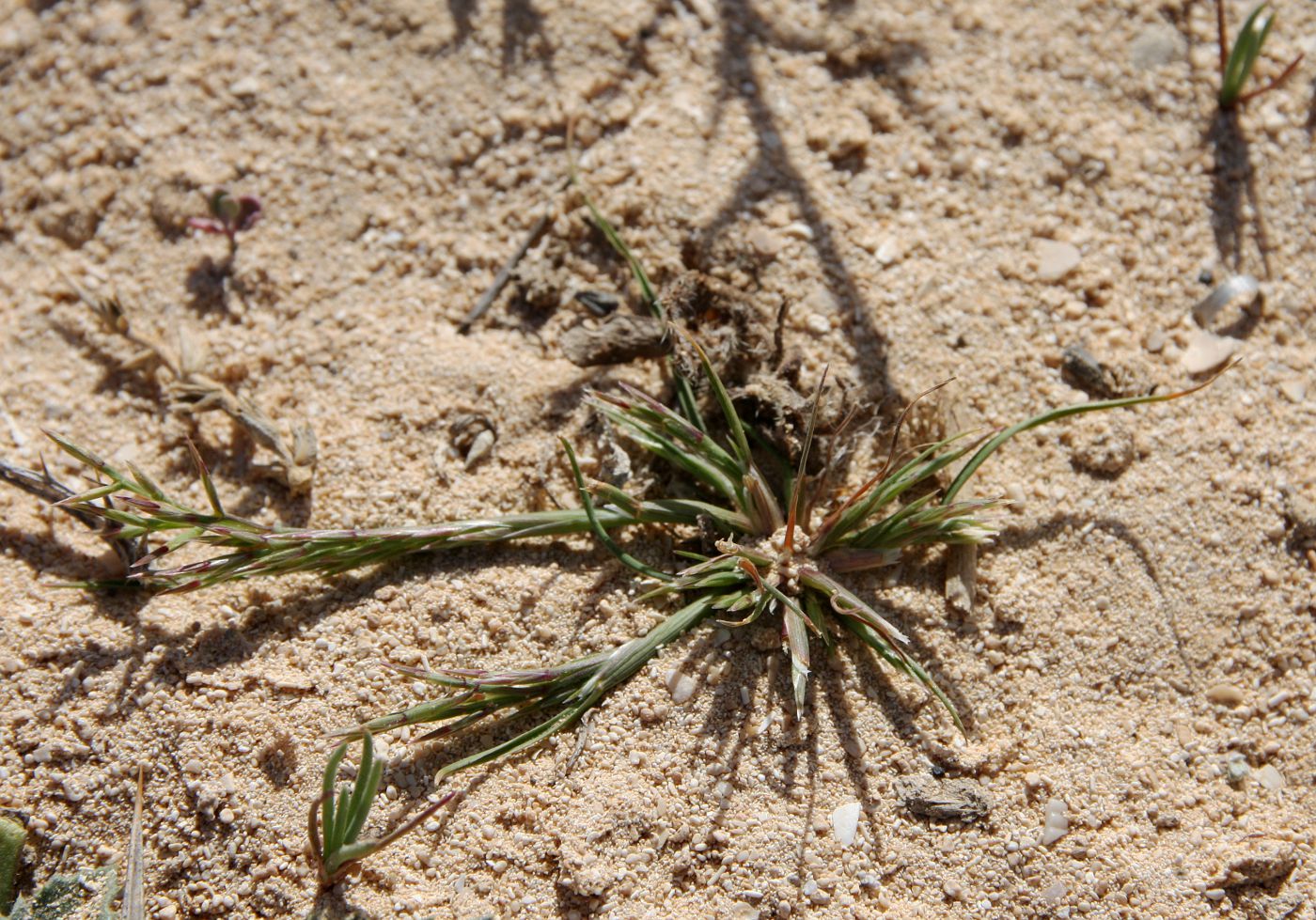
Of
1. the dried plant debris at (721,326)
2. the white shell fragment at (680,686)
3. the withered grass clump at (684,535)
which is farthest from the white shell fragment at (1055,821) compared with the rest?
the dried plant debris at (721,326)

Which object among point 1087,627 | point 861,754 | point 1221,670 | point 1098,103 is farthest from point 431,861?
point 1098,103

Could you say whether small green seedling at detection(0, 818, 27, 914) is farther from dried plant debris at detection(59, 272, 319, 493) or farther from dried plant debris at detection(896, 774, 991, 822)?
dried plant debris at detection(896, 774, 991, 822)

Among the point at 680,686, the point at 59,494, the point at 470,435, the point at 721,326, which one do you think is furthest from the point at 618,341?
the point at 59,494

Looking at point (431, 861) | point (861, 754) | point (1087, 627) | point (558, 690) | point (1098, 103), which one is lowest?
point (431, 861)

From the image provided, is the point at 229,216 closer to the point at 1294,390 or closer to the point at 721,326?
the point at 721,326

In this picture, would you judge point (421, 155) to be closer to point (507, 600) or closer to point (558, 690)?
point (507, 600)

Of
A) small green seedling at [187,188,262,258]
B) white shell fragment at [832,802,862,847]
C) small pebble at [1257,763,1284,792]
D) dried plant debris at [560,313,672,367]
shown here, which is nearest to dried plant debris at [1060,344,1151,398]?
small pebble at [1257,763,1284,792]

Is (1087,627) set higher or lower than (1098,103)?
lower
